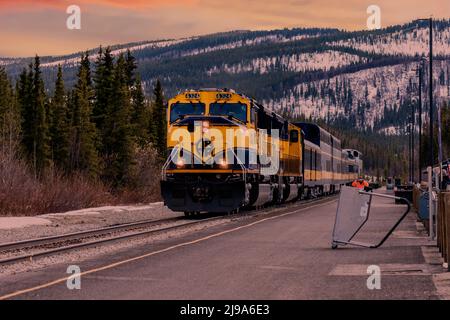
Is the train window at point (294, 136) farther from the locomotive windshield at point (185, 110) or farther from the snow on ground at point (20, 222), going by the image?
the snow on ground at point (20, 222)

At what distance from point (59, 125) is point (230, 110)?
238ft

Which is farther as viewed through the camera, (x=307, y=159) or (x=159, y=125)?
(x=159, y=125)

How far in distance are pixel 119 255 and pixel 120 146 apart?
53.7m

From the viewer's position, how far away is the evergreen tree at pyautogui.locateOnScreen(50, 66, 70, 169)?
3770 inches

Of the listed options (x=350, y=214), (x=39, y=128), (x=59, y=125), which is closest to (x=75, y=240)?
(x=350, y=214)

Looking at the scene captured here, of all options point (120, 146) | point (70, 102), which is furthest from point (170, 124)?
point (70, 102)

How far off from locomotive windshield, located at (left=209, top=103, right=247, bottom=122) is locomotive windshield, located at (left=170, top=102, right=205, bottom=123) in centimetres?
37

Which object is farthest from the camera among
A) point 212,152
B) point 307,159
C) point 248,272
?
point 307,159

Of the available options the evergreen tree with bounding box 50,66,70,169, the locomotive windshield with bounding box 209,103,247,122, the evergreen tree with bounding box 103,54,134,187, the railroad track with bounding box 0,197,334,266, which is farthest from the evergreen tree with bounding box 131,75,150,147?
the railroad track with bounding box 0,197,334,266

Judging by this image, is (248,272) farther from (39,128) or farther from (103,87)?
(39,128)

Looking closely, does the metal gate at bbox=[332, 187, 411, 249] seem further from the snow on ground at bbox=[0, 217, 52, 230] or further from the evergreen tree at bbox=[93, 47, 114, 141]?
the evergreen tree at bbox=[93, 47, 114, 141]

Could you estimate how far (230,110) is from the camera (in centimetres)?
2927

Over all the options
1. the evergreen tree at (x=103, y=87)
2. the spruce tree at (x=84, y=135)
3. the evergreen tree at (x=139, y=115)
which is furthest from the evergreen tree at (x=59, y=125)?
the evergreen tree at (x=103, y=87)

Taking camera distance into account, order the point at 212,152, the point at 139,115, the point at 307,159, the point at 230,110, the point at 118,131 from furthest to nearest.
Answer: the point at 139,115, the point at 118,131, the point at 307,159, the point at 230,110, the point at 212,152
